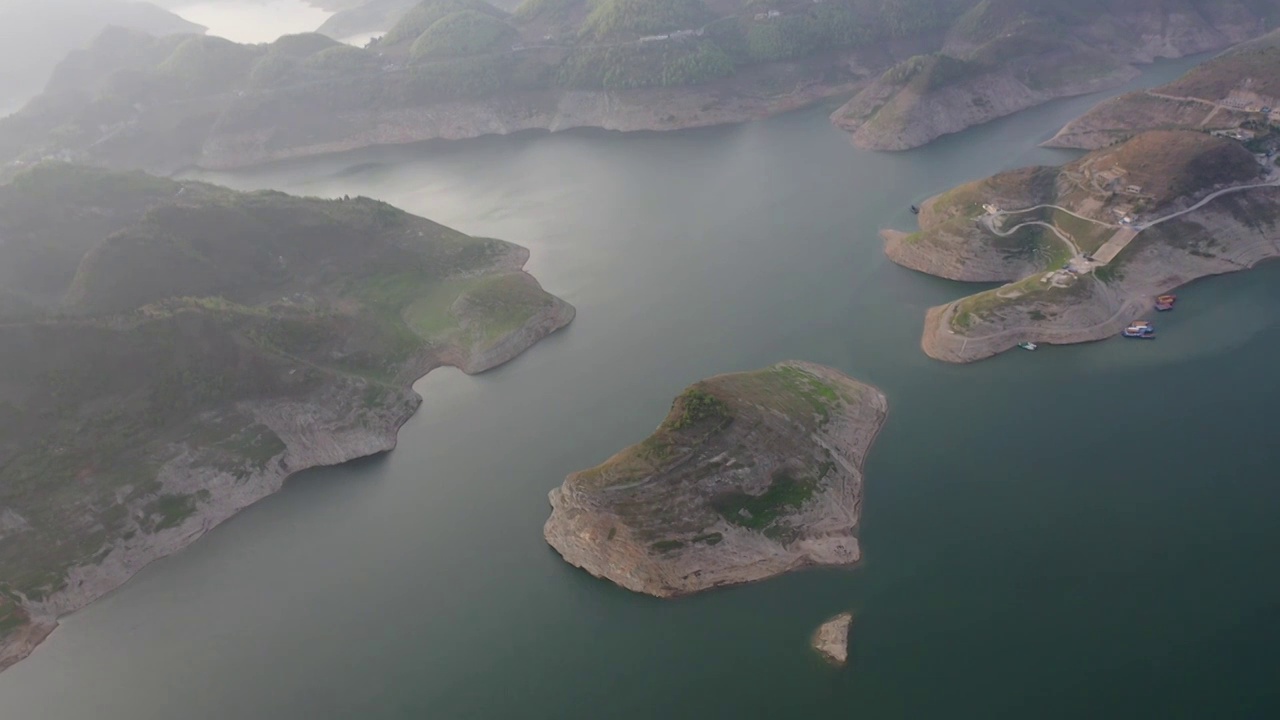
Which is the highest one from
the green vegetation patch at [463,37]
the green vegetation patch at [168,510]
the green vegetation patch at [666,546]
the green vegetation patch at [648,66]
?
the green vegetation patch at [463,37]

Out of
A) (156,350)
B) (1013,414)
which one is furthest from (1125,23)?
(156,350)

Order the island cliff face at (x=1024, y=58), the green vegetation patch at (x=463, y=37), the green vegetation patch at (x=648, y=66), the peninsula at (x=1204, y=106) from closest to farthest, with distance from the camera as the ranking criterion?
1. the peninsula at (x=1204, y=106)
2. the island cliff face at (x=1024, y=58)
3. the green vegetation patch at (x=648, y=66)
4. the green vegetation patch at (x=463, y=37)

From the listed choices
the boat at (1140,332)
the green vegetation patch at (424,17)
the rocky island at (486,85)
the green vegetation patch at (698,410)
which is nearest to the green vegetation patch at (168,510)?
the green vegetation patch at (698,410)

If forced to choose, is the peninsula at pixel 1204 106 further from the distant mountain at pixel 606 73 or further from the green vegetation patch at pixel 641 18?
the green vegetation patch at pixel 641 18

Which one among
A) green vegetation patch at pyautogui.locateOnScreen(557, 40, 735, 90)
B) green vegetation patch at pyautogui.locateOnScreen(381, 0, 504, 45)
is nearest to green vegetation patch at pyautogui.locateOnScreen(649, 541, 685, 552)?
green vegetation patch at pyautogui.locateOnScreen(557, 40, 735, 90)

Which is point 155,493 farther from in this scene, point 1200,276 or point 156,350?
point 1200,276

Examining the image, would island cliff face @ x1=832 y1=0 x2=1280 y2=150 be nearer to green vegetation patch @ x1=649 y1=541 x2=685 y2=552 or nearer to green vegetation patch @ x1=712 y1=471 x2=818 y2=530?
green vegetation patch @ x1=712 y1=471 x2=818 y2=530
